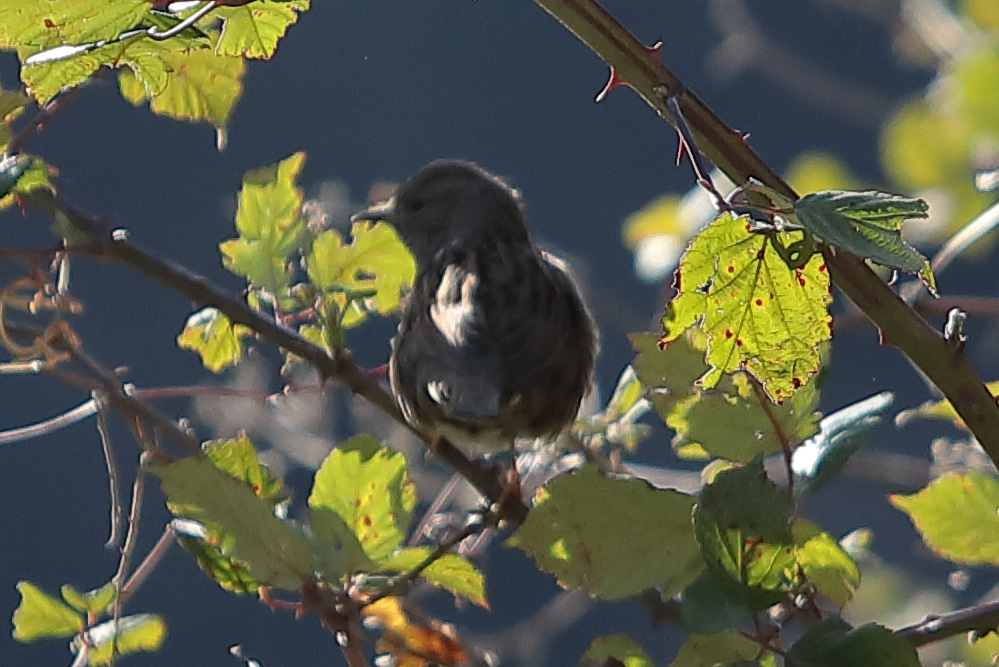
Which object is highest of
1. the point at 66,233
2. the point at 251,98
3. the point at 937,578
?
the point at 66,233

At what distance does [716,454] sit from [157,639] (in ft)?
2.50

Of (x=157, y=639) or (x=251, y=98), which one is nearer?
(x=157, y=639)

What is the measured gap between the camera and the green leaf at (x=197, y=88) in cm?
150

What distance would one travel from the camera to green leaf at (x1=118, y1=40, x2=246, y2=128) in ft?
4.94

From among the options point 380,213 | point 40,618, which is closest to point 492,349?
point 40,618

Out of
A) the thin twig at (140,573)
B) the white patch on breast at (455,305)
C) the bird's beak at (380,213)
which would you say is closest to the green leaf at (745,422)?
the thin twig at (140,573)

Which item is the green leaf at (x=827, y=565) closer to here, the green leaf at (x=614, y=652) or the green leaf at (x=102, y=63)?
the green leaf at (x=614, y=652)

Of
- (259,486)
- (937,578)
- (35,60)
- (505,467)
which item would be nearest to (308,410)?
(505,467)

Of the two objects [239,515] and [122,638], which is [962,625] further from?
[122,638]

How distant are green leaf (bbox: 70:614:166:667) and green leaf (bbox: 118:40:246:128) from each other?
1.96 ft

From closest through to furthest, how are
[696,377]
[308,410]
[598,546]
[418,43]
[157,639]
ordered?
[598,546], [696,377], [157,639], [308,410], [418,43]

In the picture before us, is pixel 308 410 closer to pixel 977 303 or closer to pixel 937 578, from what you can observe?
pixel 977 303

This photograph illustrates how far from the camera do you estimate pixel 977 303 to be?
146cm

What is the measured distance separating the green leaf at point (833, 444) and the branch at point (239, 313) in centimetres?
35
